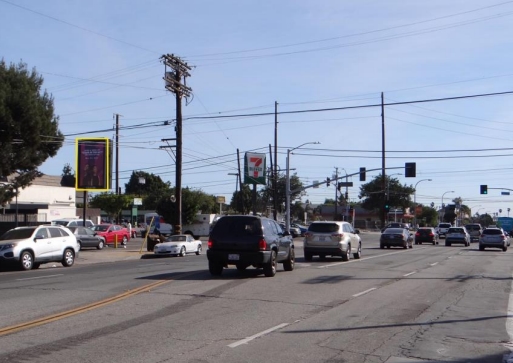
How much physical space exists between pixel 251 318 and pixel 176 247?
2323 centimetres

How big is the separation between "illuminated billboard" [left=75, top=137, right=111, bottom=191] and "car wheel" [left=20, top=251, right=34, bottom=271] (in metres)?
19.9

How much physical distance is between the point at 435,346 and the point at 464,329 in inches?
73.4

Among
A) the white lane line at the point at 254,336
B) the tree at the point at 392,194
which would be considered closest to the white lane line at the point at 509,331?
the white lane line at the point at 254,336

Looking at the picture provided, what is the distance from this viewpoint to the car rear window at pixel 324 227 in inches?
1109

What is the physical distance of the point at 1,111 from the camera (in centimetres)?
3481

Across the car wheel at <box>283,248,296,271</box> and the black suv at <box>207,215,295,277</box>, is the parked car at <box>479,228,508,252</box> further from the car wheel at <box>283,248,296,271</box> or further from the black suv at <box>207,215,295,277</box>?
the black suv at <box>207,215,295,277</box>

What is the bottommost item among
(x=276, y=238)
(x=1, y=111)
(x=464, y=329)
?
(x=464, y=329)

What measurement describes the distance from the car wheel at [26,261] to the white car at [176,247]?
10289mm

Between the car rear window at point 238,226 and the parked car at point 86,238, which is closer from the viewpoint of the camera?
the car rear window at point 238,226

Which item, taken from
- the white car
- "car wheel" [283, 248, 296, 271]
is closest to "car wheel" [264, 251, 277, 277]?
"car wheel" [283, 248, 296, 271]

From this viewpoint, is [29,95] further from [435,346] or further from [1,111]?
[435,346]

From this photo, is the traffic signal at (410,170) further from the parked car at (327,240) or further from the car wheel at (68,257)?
the car wheel at (68,257)

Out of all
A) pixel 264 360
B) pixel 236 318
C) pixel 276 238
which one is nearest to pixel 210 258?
pixel 276 238

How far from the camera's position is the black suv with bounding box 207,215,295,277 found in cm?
A: 1931
